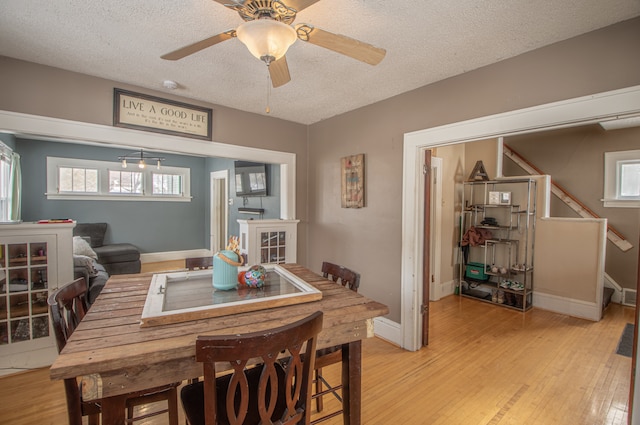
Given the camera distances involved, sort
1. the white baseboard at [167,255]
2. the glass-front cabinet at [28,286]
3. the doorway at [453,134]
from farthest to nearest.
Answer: the white baseboard at [167,255] < the glass-front cabinet at [28,286] < the doorway at [453,134]

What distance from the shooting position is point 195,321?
1212 mm

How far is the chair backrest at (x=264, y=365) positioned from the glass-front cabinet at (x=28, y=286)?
2298 millimetres

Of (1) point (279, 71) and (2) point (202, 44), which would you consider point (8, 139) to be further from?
(1) point (279, 71)

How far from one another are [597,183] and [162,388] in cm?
601

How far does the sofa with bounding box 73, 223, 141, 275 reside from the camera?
5.11m

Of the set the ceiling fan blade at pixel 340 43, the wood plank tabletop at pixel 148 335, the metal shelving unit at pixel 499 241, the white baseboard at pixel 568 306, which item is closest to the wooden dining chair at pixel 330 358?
the wood plank tabletop at pixel 148 335

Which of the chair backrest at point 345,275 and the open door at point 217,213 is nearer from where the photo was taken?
the chair backrest at point 345,275

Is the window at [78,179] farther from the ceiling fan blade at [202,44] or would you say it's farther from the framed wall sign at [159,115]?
the ceiling fan blade at [202,44]

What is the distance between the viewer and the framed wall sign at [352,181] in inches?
125

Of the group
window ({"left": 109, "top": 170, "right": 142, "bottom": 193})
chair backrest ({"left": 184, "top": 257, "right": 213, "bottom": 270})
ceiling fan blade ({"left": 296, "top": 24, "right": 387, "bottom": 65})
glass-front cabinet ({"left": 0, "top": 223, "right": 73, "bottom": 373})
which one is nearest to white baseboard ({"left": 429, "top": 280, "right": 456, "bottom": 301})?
chair backrest ({"left": 184, "top": 257, "right": 213, "bottom": 270})

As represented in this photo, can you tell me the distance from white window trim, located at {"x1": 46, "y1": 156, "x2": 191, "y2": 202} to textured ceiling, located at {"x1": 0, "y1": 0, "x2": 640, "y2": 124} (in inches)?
160

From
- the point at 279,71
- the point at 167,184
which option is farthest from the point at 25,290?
the point at 167,184

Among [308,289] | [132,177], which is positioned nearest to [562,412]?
[308,289]

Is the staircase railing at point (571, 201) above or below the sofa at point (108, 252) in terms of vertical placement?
above
